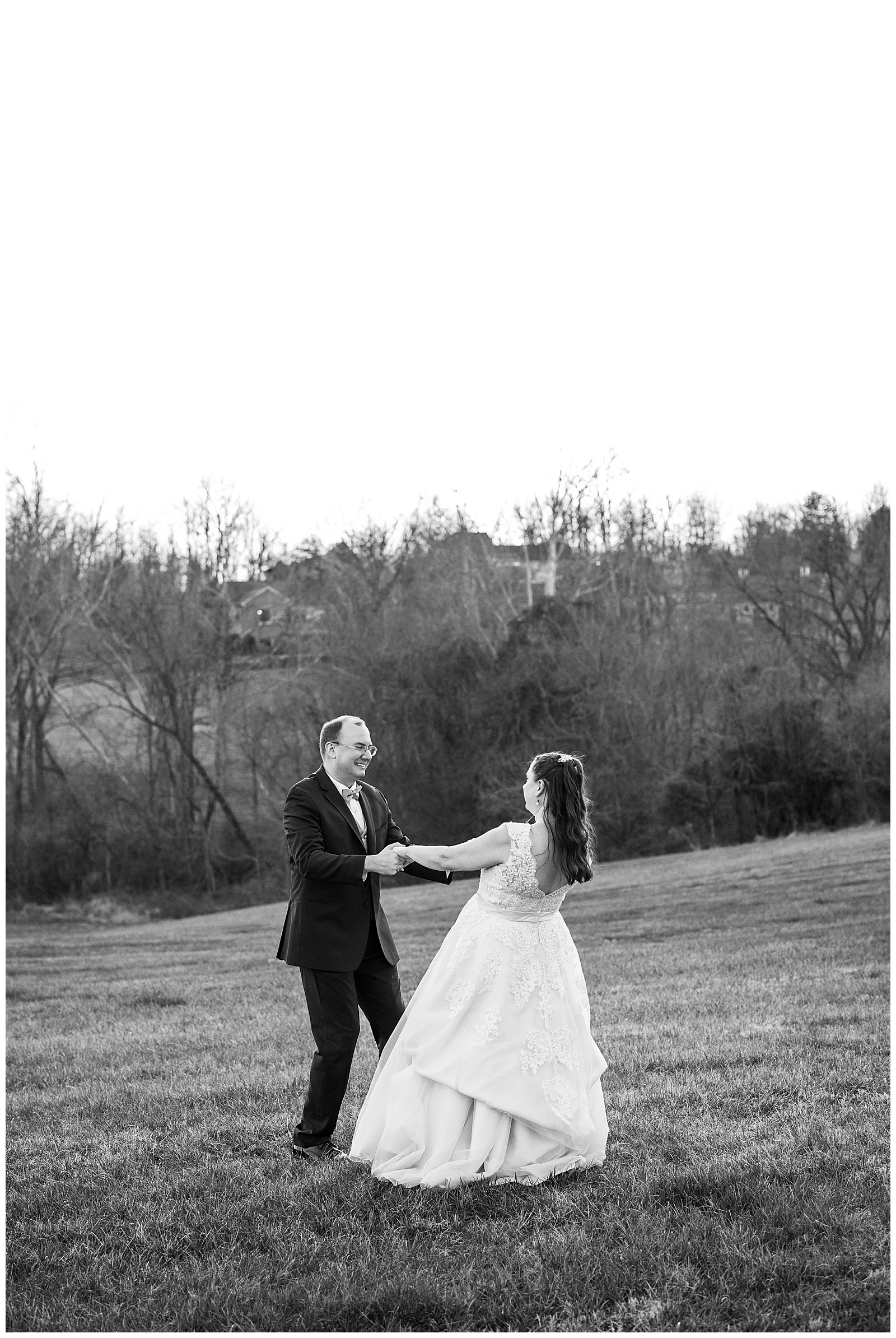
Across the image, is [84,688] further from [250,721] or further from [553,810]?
[553,810]

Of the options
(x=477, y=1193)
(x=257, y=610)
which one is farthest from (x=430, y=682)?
(x=477, y=1193)

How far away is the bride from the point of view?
515cm

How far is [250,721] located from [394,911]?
15.7 meters

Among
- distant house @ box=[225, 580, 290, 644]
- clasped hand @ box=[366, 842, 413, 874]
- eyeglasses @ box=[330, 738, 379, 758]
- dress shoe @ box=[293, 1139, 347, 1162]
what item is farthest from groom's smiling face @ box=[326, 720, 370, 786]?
distant house @ box=[225, 580, 290, 644]

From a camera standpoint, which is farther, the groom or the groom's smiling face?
the groom's smiling face

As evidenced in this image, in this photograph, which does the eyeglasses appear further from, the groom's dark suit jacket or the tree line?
the tree line

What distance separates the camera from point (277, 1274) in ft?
14.2

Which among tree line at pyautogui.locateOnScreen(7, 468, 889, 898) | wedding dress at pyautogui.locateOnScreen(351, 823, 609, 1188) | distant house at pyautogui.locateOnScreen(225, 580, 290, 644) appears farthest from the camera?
distant house at pyautogui.locateOnScreen(225, 580, 290, 644)

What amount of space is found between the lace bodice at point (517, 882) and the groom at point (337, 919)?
1.53 ft

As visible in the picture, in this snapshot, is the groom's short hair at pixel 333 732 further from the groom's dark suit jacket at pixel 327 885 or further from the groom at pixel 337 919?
the groom's dark suit jacket at pixel 327 885

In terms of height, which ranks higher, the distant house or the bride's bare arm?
the distant house

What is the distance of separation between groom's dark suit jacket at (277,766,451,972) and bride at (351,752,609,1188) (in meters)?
0.38

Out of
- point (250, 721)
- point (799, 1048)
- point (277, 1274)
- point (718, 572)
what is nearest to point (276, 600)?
point (250, 721)

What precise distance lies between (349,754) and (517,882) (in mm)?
1100
